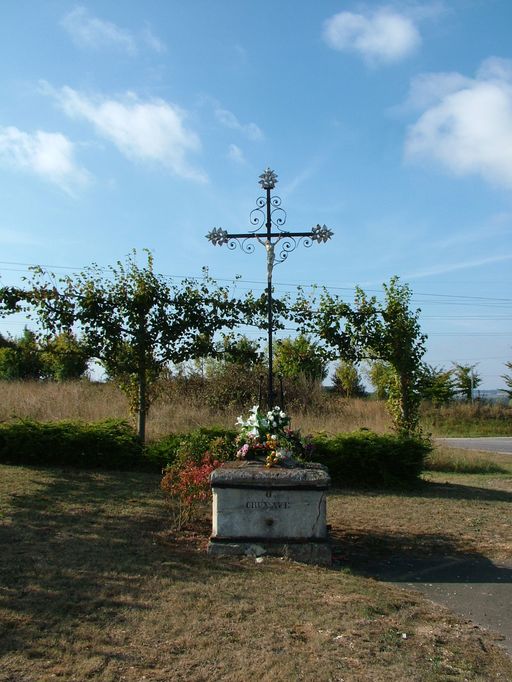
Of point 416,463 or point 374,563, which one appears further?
point 416,463

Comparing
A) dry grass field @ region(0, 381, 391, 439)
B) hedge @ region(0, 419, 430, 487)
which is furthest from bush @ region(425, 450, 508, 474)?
hedge @ region(0, 419, 430, 487)

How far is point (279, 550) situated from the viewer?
6.70 meters

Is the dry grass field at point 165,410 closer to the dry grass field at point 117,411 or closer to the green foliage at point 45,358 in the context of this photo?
the dry grass field at point 117,411

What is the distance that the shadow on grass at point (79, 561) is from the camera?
15.0ft

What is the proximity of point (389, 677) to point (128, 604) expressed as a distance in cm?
204

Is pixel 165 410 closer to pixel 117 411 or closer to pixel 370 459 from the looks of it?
pixel 117 411

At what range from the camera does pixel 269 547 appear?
6723mm

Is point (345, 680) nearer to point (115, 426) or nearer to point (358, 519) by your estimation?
point (358, 519)

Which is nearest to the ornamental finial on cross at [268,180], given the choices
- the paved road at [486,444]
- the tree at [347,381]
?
the paved road at [486,444]

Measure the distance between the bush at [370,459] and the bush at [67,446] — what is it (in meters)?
3.61

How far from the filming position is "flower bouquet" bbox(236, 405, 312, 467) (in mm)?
7465

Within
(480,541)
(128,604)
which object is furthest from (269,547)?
(480,541)

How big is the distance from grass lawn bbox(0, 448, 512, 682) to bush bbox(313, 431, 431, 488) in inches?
140

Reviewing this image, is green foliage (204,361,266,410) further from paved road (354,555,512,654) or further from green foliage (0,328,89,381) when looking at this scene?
paved road (354,555,512,654)
